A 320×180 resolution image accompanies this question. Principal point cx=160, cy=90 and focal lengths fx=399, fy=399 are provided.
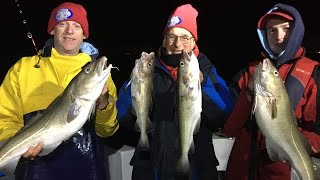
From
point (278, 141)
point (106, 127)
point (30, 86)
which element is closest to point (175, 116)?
point (106, 127)

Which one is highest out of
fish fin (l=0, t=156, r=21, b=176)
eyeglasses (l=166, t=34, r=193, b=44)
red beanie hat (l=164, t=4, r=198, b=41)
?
red beanie hat (l=164, t=4, r=198, b=41)

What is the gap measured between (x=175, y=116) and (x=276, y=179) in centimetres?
92

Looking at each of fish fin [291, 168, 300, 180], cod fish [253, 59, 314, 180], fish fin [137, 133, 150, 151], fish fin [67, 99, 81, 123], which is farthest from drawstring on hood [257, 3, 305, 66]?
fish fin [67, 99, 81, 123]

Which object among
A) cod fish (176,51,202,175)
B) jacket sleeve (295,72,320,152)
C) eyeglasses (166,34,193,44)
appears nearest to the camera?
cod fish (176,51,202,175)

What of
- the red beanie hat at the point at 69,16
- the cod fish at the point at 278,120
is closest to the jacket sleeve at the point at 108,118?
the red beanie hat at the point at 69,16

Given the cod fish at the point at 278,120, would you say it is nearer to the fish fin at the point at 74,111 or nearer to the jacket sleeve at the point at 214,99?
the jacket sleeve at the point at 214,99

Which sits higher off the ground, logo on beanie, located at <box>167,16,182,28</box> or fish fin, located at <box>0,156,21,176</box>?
logo on beanie, located at <box>167,16,182,28</box>

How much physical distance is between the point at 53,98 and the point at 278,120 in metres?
1.77

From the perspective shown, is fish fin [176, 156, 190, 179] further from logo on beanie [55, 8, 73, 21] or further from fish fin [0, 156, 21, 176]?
logo on beanie [55, 8, 73, 21]

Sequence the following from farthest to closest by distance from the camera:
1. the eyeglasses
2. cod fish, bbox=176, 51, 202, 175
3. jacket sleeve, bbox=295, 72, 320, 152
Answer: the eyeglasses → jacket sleeve, bbox=295, 72, 320, 152 → cod fish, bbox=176, 51, 202, 175

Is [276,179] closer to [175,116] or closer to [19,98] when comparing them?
[175,116]

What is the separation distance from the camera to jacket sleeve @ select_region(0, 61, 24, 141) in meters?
3.16

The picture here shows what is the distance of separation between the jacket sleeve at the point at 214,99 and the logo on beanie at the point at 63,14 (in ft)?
3.97

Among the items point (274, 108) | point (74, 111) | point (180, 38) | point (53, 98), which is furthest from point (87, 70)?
point (274, 108)
